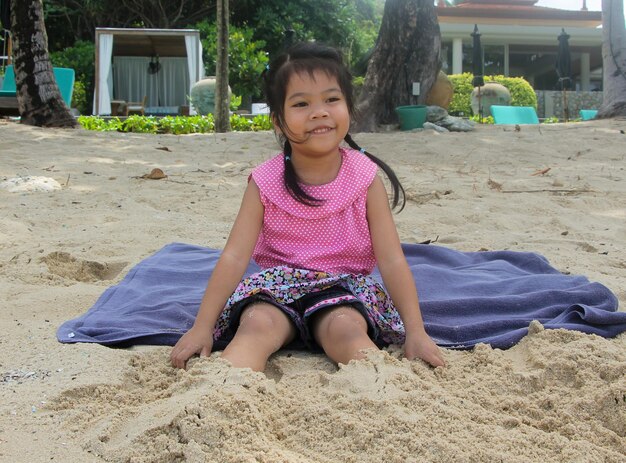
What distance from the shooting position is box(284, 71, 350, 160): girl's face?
2371 mm

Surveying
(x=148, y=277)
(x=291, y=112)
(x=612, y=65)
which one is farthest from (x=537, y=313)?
(x=612, y=65)

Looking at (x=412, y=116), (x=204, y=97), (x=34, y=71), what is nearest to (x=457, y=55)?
(x=204, y=97)

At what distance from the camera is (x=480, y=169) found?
5.72 meters

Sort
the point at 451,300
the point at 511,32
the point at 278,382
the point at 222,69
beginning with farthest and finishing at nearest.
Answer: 1. the point at 511,32
2. the point at 222,69
3. the point at 451,300
4. the point at 278,382

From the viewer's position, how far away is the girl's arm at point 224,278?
2127 mm

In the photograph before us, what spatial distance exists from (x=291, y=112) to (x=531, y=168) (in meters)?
3.80

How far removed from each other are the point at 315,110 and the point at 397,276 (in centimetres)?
60

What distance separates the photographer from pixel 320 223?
2.48 m

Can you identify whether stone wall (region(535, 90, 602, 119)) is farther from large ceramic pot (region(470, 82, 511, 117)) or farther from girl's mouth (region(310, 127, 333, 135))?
girl's mouth (region(310, 127, 333, 135))

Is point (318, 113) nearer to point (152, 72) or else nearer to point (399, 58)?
point (399, 58)

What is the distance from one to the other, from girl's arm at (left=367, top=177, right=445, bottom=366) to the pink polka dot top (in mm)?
43

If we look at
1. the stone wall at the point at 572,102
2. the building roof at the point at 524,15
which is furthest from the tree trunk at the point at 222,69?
the stone wall at the point at 572,102

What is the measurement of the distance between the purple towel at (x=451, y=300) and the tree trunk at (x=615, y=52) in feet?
19.4

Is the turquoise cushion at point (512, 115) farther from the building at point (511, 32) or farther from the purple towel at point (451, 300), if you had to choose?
the building at point (511, 32)
